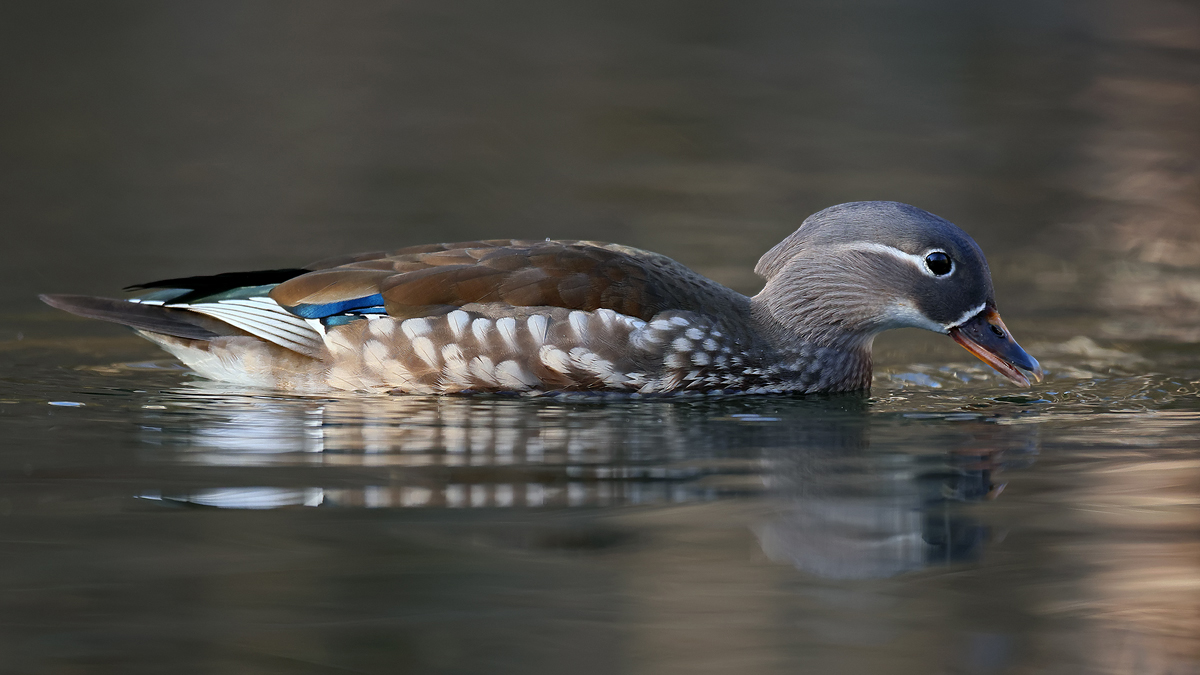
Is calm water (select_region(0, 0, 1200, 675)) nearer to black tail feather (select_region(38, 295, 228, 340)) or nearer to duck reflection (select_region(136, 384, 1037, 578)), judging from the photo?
duck reflection (select_region(136, 384, 1037, 578))

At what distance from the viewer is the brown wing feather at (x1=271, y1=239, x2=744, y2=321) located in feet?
25.2

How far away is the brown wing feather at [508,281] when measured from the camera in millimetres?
7695

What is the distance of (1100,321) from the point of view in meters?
10.1

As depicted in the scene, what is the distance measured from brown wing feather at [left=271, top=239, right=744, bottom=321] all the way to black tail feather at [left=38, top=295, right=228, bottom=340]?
0.45 metres

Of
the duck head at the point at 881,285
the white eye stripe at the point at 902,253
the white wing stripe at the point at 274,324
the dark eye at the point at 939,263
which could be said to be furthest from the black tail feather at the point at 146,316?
the dark eye at the point at 939,263

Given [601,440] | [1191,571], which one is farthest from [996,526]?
[601,440]

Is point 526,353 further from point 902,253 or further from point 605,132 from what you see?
point 605,132

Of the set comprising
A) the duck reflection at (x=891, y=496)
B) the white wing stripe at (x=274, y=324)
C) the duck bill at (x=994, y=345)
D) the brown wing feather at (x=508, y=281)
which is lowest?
the duck reflection at (x=891, y=496)

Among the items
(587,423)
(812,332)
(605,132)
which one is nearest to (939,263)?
(812,332)

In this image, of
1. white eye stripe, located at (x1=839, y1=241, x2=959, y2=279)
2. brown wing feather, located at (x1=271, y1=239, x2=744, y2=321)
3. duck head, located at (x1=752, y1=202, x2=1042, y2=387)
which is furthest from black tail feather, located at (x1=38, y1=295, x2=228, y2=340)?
white eye stripe, located at (x1=839, y1=241, x2=959, y2=279)

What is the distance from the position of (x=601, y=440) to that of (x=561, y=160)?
9.08 meters

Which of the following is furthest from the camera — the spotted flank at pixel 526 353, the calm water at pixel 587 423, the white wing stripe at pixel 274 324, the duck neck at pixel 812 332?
the duck neck at pixel 812 332

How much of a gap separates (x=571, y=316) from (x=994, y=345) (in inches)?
93.1

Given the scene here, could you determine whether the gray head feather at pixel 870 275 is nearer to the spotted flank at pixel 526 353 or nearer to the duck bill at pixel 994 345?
the duck bill at pixel 994 345
